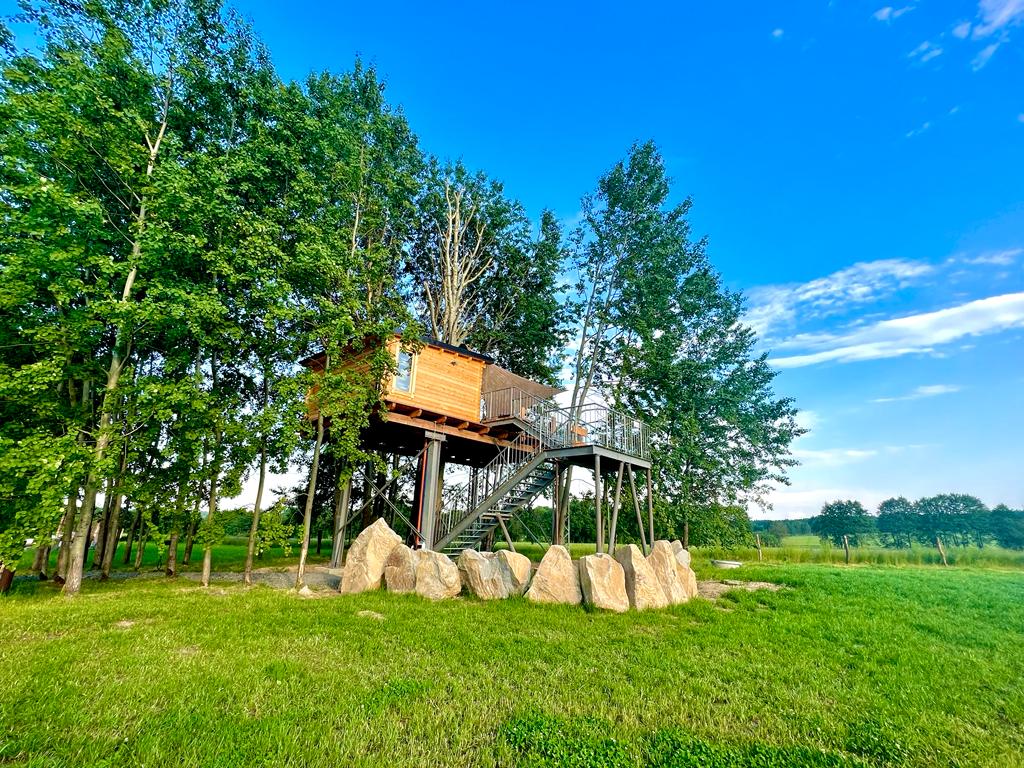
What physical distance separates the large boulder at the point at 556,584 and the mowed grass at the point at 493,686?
0.49 metres

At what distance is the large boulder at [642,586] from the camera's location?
8461 millimetres

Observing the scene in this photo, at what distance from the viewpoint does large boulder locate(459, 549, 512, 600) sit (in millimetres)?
8984

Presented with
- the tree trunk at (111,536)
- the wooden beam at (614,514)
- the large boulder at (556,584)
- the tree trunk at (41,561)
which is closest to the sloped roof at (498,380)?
the wooden beam at (614,514)

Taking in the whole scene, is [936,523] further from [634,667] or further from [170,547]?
[170,547]

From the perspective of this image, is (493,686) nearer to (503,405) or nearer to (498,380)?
(503,405)

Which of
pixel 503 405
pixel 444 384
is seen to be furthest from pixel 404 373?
pixel 503 405

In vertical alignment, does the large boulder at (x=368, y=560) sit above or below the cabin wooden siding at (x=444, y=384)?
below

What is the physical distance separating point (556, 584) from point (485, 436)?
24.8 feet

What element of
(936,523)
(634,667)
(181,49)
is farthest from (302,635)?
(936,523)

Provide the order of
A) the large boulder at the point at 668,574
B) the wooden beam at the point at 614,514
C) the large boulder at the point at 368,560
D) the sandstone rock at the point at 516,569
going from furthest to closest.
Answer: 1. the wooden beam at the point at 614,514
2. the large boulder at the point at 368,560
3. the sandstone rock at the point at 516,569
4. the large boulder at the point at 668,574

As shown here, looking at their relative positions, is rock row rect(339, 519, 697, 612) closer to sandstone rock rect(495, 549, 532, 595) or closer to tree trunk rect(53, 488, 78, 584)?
sandstone rock rect(495, 549, 532, 595)

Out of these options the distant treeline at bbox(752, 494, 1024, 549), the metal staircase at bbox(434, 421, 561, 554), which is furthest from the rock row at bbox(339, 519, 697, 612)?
the distant treeline at bbox(752, 494, 1024, 549)

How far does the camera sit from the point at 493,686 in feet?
14.6

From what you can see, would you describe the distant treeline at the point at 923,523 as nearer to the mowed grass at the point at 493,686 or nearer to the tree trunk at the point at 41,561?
the mowed grass at the point at 493,686
